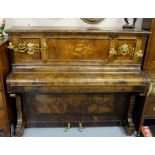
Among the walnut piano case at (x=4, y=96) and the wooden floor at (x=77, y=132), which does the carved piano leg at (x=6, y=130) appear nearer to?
the walnut piano case at (x=4, y=96)

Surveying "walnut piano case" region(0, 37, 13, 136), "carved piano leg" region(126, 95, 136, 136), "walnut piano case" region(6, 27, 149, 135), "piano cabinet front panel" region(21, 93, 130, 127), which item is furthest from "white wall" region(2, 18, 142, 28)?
"carved piano leg" region(126, 95, 136, 136)

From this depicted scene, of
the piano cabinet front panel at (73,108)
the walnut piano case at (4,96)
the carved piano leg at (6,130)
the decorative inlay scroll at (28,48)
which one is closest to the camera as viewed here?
the walnut piano case at (4,96)

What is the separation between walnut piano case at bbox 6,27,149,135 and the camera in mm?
1746

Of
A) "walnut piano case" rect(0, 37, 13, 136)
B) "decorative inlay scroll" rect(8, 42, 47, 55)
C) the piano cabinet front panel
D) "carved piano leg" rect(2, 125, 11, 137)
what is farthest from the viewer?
the piano cabinet front panel

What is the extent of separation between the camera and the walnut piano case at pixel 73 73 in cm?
175

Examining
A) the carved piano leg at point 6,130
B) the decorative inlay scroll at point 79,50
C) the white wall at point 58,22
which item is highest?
the white wall at point 58,22

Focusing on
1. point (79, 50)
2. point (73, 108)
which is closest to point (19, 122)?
point (73, 108)

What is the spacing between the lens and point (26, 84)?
1699mm

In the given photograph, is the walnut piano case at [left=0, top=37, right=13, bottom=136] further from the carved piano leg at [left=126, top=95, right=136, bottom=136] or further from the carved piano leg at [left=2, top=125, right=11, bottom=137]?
the carved piano leg at [left=126, top=95, right=136, bottom=136]

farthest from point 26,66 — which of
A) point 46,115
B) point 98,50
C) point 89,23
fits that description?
point 89,23

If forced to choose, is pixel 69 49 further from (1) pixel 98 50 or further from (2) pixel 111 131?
(2) pixel 111 131

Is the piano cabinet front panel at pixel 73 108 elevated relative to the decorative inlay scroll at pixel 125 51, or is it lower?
lower

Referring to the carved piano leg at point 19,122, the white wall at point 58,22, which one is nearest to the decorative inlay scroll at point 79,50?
the white wall at point 58,22

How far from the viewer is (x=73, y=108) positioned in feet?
7.03
